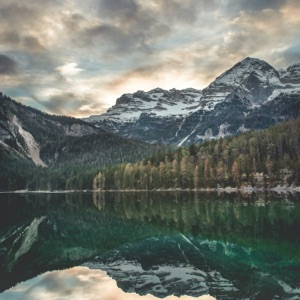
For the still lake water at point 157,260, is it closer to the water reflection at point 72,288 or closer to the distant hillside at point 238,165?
the water reflection at point 72,288

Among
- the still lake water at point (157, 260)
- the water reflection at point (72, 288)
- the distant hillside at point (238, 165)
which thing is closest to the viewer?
the water reflection at point (72, 288)

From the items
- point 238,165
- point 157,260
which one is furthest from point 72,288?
point 238,165

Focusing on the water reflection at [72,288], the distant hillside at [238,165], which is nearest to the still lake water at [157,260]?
the water reflection at [72,288]

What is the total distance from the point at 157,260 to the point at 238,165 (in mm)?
134951

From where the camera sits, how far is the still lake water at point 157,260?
23.4 meters

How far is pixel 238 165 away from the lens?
162m

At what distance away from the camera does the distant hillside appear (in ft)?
511

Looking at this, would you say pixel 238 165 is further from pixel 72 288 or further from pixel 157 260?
pixel 72 288

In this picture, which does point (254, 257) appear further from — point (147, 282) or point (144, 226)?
point (144, 226)

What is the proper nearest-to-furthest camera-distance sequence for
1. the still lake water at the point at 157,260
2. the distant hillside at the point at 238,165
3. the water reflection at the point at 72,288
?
1. the water reflection at the point at 72,288
2. the still lake water at the point at 157,260
3. the distant hillside at the point at 238,165

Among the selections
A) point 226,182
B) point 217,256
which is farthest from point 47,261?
point 226,182

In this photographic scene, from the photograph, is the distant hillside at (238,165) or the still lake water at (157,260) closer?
the still lake water at (157,260)

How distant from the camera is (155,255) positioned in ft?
112

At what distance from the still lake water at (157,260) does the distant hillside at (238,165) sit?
103 meters
